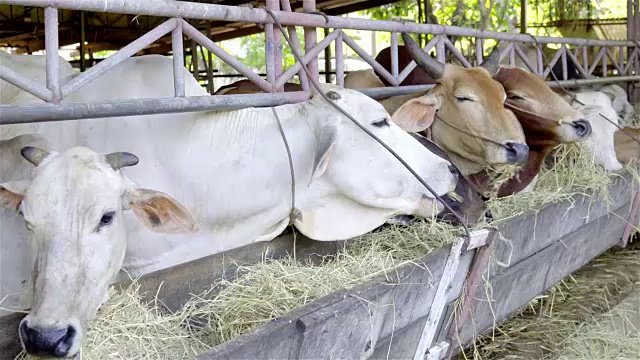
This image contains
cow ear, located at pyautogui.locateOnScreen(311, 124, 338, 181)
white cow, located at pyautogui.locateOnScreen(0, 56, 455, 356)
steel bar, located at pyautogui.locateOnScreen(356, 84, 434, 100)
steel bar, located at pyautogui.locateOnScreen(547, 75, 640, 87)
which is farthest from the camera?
steel bar, located at pyautogui.locateOnScreen(547, 75, 640, 87)

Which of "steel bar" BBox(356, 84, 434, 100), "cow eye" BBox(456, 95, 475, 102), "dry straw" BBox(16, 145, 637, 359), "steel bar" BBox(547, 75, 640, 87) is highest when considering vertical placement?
"steel bar" BBox(356, 84, 434, 100)

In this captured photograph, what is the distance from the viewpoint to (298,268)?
136 inches

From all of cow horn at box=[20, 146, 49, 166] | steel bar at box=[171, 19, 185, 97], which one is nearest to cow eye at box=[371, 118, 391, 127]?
steel bar at box=[171, 19, 185, 97]

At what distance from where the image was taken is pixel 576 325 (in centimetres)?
516

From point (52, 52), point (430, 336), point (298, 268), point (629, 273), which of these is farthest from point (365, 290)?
point (629, 273)

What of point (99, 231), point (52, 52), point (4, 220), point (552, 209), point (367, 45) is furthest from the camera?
point (367, 45)

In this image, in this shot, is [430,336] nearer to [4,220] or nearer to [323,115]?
[323,115]

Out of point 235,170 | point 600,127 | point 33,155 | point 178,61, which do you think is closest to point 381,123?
point 235,170

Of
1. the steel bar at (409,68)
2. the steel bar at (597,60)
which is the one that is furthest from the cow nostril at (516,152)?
the steel bar at (597,60)

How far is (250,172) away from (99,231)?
1175 millimetres

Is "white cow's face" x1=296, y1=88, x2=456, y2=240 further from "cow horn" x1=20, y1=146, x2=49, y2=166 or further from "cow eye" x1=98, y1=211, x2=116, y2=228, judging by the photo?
"cow horn" x1=20, y1=146, x2=49, y2=166

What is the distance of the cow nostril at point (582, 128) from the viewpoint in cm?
496

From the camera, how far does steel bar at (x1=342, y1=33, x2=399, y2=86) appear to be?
463 centimetres

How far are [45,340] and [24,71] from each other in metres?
2.23
